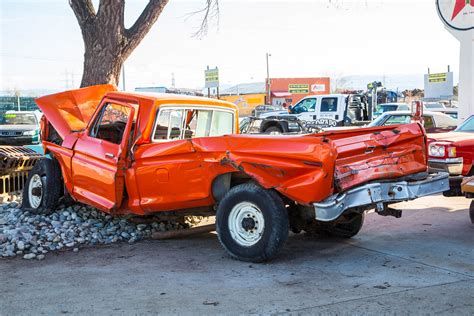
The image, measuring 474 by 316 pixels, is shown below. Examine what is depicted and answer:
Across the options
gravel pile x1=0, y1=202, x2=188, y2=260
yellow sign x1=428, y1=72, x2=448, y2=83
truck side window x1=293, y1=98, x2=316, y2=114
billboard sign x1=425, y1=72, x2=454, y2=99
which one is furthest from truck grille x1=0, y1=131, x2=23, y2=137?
yellow sign x1=428, y1=72, x2=448, y2=83

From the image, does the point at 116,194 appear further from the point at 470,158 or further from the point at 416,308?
the point at 470,158

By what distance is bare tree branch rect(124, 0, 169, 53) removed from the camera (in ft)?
35.0

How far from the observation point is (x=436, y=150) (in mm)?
7891

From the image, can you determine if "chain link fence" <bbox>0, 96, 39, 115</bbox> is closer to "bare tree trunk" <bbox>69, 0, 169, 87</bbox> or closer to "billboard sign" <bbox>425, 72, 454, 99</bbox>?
"billboard sign" <bbox>425, 72, 454, 99</bbox>

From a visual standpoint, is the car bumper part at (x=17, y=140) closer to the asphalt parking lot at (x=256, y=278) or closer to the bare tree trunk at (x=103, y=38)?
the bare tree trunk at (x=103, y=38)

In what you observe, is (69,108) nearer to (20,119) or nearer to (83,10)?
(83,10)

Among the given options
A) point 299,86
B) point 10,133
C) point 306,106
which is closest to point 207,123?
point 10,133

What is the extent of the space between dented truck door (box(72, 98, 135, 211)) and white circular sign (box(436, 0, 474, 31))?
986 centimetres

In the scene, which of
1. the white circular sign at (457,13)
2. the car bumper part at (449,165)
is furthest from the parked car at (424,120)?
the car bumper part at (449,165)

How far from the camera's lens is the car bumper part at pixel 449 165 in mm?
7629

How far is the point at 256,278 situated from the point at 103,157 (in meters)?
2.70

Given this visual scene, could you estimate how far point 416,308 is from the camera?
14.4ft

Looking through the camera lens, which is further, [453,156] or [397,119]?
[397,119]

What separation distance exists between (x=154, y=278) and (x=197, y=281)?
1.46ft
